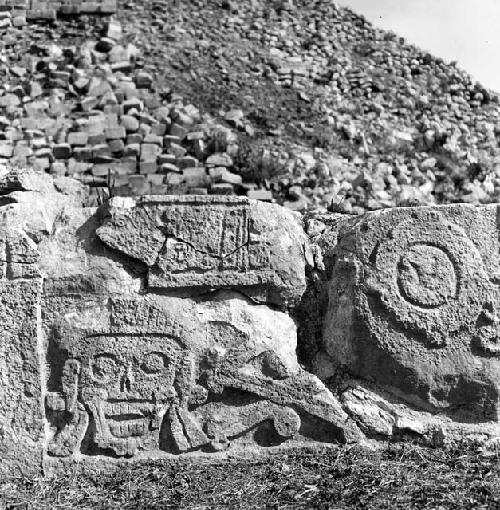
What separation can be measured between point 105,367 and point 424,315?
1.66 metres

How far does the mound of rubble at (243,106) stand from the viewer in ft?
35.0

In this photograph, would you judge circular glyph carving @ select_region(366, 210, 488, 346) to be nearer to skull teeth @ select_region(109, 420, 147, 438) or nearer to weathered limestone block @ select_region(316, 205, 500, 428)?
weathered limestone block @ select_region(316, 205, 500, 428)

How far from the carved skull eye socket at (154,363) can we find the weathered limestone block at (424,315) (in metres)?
0.85

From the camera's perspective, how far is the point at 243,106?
42.3 ft

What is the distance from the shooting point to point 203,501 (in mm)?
3229

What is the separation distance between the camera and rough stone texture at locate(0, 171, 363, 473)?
3.65 m

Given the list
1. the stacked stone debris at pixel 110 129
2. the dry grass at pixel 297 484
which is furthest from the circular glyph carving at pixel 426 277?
the stacked stone debris at pixel 110 129

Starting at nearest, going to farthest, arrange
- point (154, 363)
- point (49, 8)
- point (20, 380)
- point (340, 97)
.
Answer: point (20, 380), point (154, 363), point (340, 97), point (49, 8)

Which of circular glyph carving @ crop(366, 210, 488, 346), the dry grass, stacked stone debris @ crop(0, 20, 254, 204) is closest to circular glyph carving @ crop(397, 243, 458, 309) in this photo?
circular glyph carving @ crop(366, 210, 488, 346)

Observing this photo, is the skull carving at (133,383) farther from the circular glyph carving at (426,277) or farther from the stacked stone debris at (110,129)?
the stacked stone debris at (110,129)

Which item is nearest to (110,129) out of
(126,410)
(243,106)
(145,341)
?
(243,106)

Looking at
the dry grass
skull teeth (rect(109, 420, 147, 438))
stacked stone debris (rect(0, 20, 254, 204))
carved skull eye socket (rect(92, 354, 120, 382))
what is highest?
stacked stone debris (rect(0, 20, 254, 204))

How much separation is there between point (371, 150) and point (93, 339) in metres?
9.37

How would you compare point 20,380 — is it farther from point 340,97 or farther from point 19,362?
point 340,97
